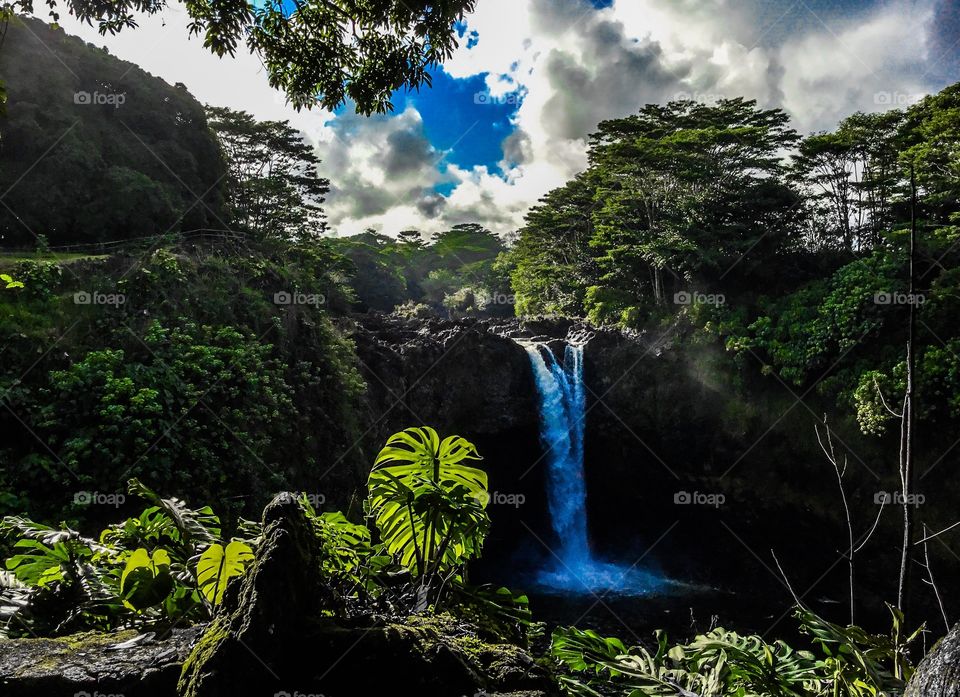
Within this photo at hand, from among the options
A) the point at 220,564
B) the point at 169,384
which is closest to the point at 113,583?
the point at 220,564

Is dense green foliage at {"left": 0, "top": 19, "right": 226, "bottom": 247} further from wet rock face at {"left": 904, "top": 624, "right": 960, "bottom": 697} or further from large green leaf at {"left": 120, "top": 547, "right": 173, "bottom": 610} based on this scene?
wet rock face at {"left": 904, "top": 624, "right": 960, "bottom": 697}

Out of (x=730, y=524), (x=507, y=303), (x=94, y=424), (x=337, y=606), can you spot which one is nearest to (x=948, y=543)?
(x=730, y=524)

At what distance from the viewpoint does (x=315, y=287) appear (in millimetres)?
12711

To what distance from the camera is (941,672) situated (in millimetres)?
896

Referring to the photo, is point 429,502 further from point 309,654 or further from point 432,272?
point 432,272

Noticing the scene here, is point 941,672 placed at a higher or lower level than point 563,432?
higher

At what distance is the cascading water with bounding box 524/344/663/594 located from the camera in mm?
16062

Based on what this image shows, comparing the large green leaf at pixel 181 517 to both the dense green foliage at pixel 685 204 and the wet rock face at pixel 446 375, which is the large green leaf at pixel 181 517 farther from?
the dense green foliage at pixel 685 204

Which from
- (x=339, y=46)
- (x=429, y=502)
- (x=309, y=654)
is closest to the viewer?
(x=309, y=654)

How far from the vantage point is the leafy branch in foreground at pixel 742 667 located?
133 cm

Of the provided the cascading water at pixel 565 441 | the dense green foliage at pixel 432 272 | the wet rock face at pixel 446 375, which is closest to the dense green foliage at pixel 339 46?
the wet rock face at pixel 446 375

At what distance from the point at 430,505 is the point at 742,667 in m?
0.99

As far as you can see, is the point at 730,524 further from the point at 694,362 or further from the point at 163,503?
the point at 163,503

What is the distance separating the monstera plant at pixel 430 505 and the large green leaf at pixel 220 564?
43 centimetres
